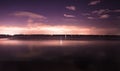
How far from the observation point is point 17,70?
27.8ft

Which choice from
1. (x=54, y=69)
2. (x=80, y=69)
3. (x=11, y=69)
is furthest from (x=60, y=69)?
(x=11, y=69)

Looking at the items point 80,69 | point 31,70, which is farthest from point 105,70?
point 31,70

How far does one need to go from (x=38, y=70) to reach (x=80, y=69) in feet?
5.53

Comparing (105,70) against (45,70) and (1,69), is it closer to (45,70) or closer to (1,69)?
(45,70)

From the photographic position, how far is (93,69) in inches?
344

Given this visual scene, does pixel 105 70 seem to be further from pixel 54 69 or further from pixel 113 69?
pixel 54 69

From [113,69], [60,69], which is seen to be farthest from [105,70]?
[60,69]

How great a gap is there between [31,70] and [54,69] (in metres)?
0.94

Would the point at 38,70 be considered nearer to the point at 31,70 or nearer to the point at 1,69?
the point at 31,70

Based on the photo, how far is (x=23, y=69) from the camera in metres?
8.58

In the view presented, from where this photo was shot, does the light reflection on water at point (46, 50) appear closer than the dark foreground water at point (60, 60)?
No

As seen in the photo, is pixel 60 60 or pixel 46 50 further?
pixel 46 50

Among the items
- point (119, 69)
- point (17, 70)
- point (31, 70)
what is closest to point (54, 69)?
point (31, 70)

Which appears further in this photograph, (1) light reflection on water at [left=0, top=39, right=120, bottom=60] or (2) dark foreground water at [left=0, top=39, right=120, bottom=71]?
(1) light reflection on water at [left=0, top=39, right=120, bottom=60]
